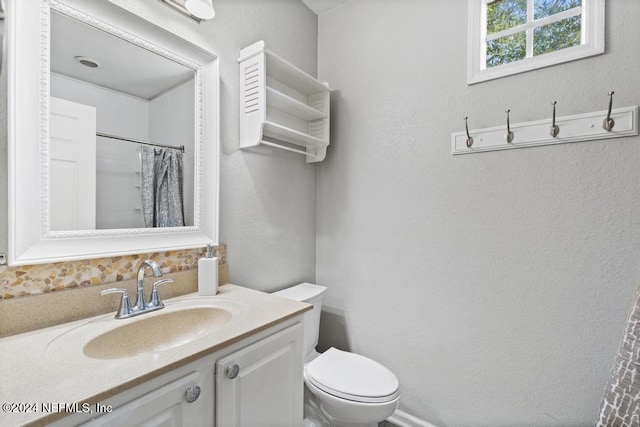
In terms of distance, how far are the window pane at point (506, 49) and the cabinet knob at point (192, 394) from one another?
1801mm

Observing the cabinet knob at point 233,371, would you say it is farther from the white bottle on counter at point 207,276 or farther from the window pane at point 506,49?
the window pane at point 506,49

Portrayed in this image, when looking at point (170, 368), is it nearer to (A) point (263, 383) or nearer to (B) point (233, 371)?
(B) point (233, 371)

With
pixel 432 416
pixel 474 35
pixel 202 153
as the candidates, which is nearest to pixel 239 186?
pixel 202 153

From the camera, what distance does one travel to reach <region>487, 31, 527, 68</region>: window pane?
1.37 meters

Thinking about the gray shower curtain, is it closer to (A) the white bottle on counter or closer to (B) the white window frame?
(A) the white bottle on counter

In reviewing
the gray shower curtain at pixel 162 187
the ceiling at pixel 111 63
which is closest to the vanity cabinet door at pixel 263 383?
the gray shower curtain at pixel 162 187

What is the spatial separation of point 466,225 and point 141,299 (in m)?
1.47

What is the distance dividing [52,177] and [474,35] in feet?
6.16

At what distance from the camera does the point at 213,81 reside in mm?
1354

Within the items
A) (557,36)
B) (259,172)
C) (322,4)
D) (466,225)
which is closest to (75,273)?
(259,172)

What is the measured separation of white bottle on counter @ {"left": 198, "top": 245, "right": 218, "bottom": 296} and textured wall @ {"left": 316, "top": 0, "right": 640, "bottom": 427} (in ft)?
2.93

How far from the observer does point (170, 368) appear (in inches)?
27.4

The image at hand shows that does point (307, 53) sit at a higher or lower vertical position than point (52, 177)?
higher

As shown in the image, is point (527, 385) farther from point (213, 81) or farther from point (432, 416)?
point (213, 81)
